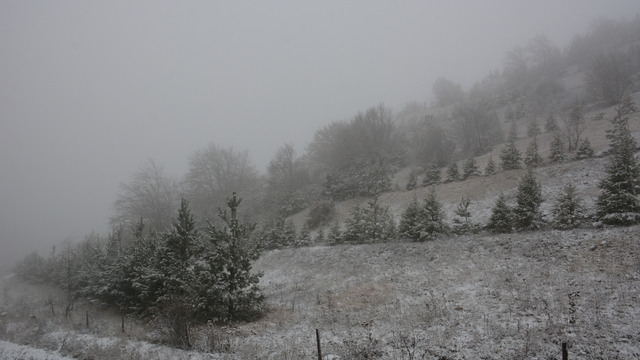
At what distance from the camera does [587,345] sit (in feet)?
16.8

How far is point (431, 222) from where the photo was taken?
1584 centimetres

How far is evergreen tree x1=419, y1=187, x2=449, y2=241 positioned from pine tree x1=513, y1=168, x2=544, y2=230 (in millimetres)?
3606

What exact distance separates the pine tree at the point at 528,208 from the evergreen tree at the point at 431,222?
3606mm

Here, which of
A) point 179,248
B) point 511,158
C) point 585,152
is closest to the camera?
point 179,248

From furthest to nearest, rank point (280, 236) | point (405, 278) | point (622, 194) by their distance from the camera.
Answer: point (280, 236), point (405, 278), point (622, 194)

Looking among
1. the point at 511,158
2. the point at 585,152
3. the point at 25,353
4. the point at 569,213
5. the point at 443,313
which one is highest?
Answer: the point at 511,158

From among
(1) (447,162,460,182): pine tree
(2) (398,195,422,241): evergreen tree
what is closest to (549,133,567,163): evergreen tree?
(1) (447,162,460,182): pine tree

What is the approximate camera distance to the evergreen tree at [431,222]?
15.8 m

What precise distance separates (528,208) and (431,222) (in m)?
4.66

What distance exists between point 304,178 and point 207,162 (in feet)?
52.8

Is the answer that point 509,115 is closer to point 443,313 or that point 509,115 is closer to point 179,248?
point 443,313

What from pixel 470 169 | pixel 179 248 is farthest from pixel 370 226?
pixel 470 169

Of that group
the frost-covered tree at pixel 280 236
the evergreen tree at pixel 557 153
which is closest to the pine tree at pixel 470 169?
the evergreen tree at pixel 557 153

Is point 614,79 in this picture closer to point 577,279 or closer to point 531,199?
point 531,199
